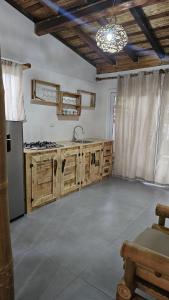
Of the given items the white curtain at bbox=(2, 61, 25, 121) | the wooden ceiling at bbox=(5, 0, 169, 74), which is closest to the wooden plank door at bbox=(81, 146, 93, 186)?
the white curtain at bbox=(2, 61, 25, 121)

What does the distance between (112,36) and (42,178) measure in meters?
2.15

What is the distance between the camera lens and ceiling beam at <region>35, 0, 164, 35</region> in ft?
8.52

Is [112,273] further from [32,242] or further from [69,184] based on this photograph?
[69,184]

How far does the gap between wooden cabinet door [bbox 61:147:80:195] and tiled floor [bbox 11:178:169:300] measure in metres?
0.17

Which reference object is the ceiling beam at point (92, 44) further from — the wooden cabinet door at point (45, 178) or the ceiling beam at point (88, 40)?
the wooden cabinet door at point (45, 178)

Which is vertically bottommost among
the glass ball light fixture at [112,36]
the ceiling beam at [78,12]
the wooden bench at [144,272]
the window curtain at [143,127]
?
the wooden bench at [144,272]

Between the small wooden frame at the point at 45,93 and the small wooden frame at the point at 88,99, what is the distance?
2.61 feet

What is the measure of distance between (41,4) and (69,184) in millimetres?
2904

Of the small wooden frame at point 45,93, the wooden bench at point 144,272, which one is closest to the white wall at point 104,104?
the small wooden frame at point 45,93

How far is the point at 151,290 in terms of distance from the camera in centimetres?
125

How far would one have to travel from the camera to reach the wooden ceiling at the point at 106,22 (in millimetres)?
2805

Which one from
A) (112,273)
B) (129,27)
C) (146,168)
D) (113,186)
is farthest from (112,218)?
(129,27)

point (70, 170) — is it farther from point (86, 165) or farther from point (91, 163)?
point (91, 163)

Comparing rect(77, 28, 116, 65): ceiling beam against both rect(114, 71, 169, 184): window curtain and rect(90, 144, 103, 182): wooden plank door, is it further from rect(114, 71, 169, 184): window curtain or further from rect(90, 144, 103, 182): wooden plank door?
rect(90, 144, 103, 182): wooden plank door
